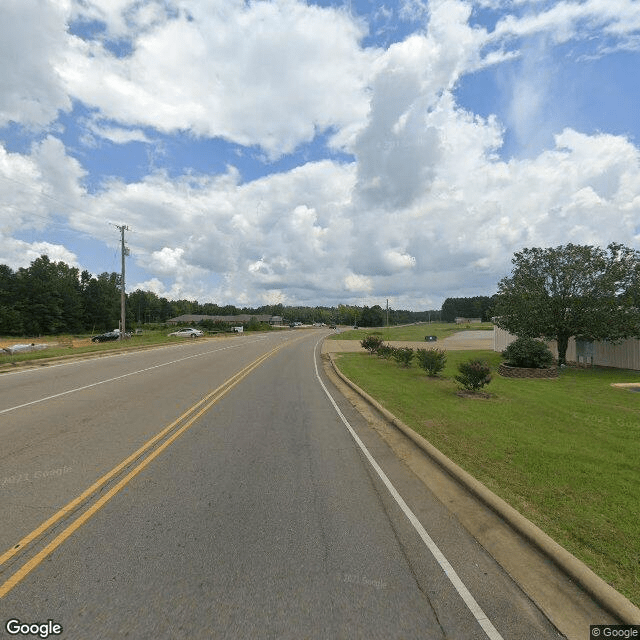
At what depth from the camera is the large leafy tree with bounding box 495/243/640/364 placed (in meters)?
20.0

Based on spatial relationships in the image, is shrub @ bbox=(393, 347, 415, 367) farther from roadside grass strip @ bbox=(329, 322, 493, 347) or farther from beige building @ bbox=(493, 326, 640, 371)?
roadside grass strip @ bbox=(329, 322, 493, 347)

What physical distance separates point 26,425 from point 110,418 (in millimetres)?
1532

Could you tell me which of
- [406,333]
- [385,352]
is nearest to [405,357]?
[385,352]

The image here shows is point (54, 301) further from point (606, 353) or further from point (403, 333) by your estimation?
point (606, 353)

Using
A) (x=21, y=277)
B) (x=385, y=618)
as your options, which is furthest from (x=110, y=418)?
(x=21, y=277)

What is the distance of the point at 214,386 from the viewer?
558 inches

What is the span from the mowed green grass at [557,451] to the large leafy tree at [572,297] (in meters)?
6.18

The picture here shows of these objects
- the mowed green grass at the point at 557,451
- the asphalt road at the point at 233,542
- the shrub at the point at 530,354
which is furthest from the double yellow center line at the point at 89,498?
the shrub at the point at 530,354

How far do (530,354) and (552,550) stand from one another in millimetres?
16722

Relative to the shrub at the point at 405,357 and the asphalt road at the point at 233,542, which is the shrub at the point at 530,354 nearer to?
the shrub at the point at 405,357

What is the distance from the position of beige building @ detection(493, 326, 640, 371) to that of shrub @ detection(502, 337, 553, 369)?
4812 millimetres

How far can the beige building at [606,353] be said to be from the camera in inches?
798

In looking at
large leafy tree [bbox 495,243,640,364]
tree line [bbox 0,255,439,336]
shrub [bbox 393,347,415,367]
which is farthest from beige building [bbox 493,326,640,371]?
tree line [bbox 0,255,439,336]

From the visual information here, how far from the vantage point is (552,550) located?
3.91 m
